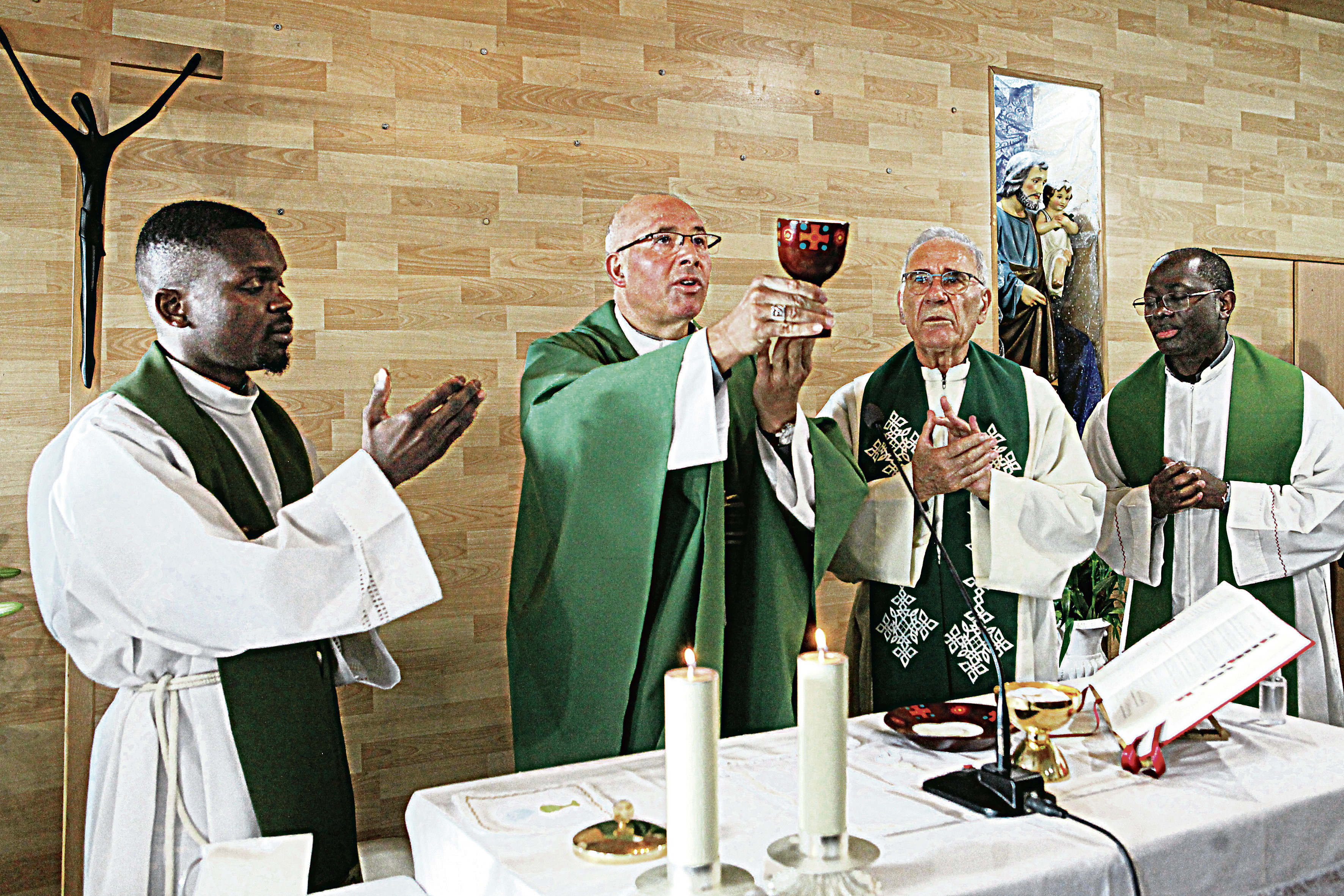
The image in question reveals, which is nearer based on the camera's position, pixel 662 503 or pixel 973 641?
pixel 662 503

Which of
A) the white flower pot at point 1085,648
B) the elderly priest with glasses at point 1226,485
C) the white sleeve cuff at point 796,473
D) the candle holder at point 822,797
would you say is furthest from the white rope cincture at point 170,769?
the white flower pot at point 1085,648

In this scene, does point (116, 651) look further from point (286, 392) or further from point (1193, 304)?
point (1193, 304)

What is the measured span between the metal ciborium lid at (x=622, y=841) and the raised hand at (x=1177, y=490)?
109 inches

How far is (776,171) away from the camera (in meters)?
4.34

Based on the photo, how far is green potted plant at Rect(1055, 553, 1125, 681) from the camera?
4.57m

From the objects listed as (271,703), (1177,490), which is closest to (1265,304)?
(1177,490)

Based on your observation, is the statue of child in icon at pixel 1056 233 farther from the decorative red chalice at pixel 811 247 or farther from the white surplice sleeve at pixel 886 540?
the decorative red chalice at pixel 811 247

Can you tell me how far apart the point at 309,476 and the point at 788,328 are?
4.32 ft

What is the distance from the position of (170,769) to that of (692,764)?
1521mm

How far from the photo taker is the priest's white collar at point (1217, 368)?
3986 mm

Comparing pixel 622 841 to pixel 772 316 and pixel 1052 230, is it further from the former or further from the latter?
pixel 1052 230

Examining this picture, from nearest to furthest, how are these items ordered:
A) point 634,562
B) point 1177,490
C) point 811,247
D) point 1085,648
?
point 811,247 < point 634,562 < point 1177,490 < point 1085,648

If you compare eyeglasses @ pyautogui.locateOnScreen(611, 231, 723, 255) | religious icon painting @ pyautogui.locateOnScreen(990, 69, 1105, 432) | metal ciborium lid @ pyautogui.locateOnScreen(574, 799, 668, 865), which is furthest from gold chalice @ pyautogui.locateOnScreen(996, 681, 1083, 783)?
religious icon painting @ pyautogui.locateOnScreen(990, 69, 1105, 432)

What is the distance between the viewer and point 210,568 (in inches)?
91.6
